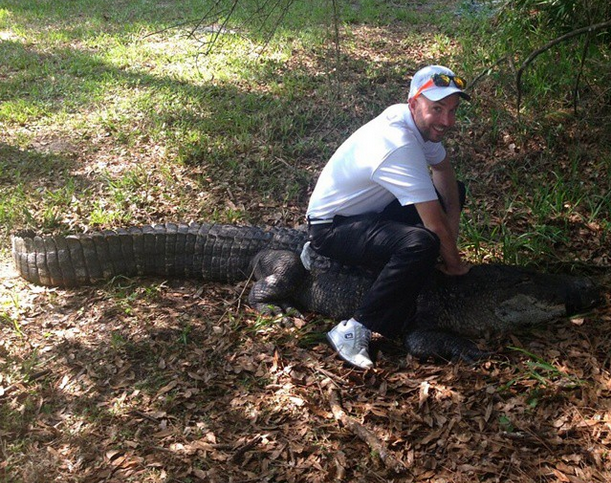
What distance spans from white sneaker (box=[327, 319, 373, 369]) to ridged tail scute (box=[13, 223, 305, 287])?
3.12ft

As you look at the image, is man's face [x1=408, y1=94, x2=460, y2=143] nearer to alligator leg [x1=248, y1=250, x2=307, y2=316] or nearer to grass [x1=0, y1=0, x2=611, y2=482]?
grass [x1=0, y1=0, x2=611, y2=482]

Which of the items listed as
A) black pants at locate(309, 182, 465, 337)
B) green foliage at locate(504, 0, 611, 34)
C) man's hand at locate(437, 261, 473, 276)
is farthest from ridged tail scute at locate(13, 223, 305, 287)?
green foliage at locate(504, 0, 611, 34)

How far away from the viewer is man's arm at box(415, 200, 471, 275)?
3051 mm

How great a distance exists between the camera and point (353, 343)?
11.0 ft

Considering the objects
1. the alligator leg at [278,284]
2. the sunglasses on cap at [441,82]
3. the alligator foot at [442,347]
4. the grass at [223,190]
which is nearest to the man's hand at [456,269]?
the alligator foot at [442,347]

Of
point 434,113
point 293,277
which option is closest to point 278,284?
point 293,277

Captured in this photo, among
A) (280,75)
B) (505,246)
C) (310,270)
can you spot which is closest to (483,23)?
(280,75)

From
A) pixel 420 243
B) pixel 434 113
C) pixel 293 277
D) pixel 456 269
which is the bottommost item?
pixel 293 277

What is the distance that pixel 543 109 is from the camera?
5328 mm

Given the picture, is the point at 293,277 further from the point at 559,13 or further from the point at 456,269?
the point at 559,13

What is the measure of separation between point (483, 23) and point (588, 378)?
5358 mm

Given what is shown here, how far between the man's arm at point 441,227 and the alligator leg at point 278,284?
108 cm

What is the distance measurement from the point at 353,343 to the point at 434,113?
1456mm

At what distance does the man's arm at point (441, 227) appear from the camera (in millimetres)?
3051
